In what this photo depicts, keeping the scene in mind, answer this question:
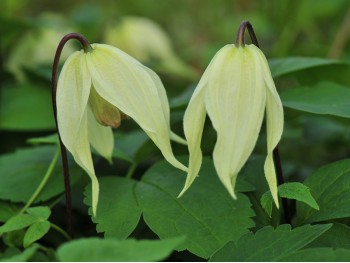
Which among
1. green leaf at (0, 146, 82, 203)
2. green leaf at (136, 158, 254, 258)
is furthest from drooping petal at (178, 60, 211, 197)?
green leaf at (0, 146, 82, 203)

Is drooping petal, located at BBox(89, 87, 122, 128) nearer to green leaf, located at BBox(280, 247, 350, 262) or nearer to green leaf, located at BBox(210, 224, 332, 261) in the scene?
green leaf, located at BBox(210, 224, 332, 261)

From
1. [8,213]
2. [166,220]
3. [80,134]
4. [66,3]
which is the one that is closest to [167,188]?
[166,220]

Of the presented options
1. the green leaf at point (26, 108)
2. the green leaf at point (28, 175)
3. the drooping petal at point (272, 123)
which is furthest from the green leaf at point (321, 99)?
the green leaf at point (26, 108)

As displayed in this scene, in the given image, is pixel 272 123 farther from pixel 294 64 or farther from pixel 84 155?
pixel 294 64

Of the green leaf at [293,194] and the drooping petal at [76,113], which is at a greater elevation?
the drooping petal at [76,113]

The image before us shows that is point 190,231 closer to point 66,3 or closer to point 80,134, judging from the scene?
point 80,134

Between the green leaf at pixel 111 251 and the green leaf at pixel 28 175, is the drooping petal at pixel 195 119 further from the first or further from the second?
the green leaf at pixel 28 175
